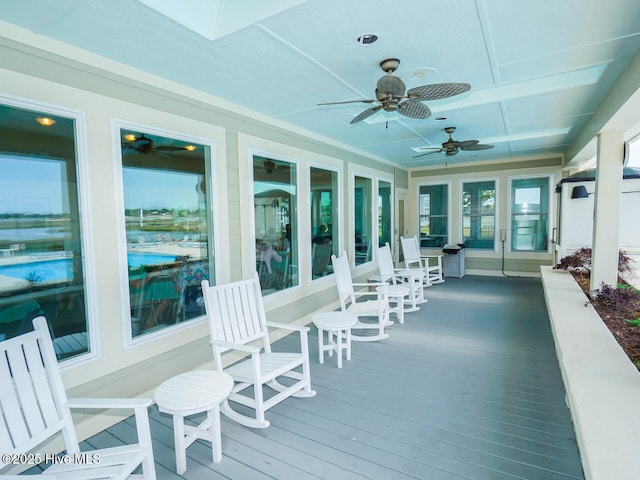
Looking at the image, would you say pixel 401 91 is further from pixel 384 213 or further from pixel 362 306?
pixel 384 213

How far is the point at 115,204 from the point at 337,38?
202 cm

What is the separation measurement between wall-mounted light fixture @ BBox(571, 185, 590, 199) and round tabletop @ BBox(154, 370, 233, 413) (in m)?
6.80

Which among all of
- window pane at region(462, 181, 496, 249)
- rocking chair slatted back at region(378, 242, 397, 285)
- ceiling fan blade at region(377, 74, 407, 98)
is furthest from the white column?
A: window pane at region(462, 181, 496, 249)

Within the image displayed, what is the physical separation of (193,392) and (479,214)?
26.6 ft

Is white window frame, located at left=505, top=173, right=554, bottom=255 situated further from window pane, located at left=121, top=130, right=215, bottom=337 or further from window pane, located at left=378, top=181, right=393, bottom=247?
window pane, located at left=121, top=130, right=215, bottom=337

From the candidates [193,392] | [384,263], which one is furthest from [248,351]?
[384,263]

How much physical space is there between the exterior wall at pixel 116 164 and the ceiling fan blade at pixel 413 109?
1.72 m

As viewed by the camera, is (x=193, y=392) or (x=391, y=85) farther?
(x=391, y=85)

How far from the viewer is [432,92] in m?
2.64

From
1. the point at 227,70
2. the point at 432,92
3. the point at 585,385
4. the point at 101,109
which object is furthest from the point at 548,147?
the point at 101,109

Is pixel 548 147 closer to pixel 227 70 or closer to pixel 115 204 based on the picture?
pixel 227 70

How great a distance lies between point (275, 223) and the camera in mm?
4367

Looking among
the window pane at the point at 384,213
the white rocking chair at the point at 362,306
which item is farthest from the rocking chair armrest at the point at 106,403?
the window pane at the point at 384,213

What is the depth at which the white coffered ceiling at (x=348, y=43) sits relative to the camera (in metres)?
1.99
